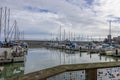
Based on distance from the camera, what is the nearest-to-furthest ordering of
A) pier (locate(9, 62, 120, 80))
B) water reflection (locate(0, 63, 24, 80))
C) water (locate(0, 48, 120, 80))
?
1. pier (locate(9, 62, 120, 80))
2. water reflection (locate(0, 63, 24, 80))
3. water (locate(0, 48, 120, 80))

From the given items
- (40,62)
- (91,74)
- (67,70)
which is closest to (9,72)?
(40,62)

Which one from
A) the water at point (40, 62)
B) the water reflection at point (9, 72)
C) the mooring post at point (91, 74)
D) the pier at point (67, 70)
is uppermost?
the pier at point (67, 70)

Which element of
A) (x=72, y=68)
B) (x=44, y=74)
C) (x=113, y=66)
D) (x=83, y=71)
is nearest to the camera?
(x=44, y=74)

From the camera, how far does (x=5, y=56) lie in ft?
102

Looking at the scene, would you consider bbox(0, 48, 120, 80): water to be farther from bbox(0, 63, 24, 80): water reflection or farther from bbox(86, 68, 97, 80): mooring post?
bbox(86, 68, 97, 80): mooring post

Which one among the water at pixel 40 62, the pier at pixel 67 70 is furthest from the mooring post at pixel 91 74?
the water at pixel 40 62

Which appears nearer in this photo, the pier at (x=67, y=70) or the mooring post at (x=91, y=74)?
the pier at (x=67, y=70)

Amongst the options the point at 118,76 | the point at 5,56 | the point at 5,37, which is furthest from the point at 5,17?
the point at 118,76

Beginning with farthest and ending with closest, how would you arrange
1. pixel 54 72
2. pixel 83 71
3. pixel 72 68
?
pixel 83 71 → pixel 72 68 → pixel 54 72

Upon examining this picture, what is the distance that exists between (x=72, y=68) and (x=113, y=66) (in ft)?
3.83

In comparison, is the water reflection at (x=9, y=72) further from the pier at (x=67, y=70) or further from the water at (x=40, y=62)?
the pier at (x=67, y=70)

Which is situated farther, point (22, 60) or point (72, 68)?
point (22, 60)

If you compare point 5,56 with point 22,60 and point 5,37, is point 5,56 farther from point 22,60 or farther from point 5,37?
point 5,37

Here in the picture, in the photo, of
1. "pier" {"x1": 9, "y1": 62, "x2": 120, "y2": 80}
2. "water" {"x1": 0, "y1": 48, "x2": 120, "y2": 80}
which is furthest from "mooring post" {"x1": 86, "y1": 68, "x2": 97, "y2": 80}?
"water" {"x1": 0, "y1": 48, "x2": 120, "y2": 80}
